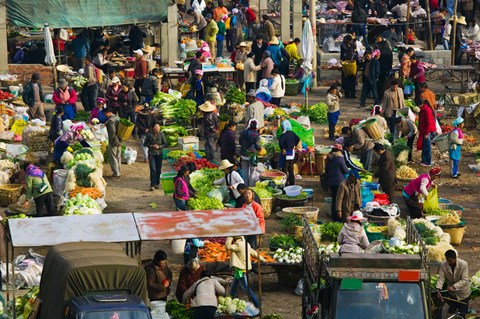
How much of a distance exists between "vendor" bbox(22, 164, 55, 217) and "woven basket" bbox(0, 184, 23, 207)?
154cm

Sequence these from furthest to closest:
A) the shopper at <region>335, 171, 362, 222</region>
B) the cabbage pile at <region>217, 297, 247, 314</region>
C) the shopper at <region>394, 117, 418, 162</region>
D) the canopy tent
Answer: the canopy tent → the shopper at <region>394, 117, 418, 162</region> → the shopper at <region>335, 171, 362, 222</region> → the cabbage pile at <region>217, 297, 247, 314</region>

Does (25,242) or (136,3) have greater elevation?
(136,3)

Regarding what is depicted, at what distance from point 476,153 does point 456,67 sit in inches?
232

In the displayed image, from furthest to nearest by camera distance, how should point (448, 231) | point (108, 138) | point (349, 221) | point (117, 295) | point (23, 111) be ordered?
point (23, 111) → point (108, 138) → point (448, 231) → point (349, 221) → point (117, 295)

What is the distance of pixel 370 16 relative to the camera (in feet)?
138

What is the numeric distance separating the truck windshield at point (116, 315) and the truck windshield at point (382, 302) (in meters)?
2.29

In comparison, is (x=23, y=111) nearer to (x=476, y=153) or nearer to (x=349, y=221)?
(x=476, y=153)

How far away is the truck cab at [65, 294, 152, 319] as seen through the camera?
14.8 metres

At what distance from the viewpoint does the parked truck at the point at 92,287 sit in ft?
49.1

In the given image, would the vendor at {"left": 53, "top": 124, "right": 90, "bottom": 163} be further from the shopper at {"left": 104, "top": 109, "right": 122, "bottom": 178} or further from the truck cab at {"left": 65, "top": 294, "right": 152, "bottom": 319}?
the truck cab at {"left": 65, "top": 294, "right": 152, "bottom": 319}

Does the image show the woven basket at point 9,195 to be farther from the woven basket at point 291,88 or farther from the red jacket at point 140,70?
the woven basket at point 291,88

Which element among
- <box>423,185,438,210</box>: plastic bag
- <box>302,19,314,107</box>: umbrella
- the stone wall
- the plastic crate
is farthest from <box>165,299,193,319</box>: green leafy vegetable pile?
the stone wall

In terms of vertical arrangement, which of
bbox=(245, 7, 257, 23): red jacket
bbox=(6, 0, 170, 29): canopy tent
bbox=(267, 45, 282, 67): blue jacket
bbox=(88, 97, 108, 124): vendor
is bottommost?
bbox=(88, 97, 108, 124): vendor

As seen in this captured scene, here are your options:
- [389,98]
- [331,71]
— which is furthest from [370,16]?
[389,98]
